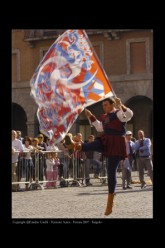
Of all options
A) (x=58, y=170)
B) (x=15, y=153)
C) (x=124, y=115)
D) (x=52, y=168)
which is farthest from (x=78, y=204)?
(x=58, y=170)

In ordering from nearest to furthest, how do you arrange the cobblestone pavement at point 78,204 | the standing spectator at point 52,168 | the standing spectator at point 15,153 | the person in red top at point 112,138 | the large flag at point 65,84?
the large flag at point 65,84 < the person in red top at point 112,138 < the cobblestone pavement at point 78,204 < the standing spectator at point 15,153 < the standing spectator at point 52,168

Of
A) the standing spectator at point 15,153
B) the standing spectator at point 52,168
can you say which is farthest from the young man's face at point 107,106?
the standing spectator at point 52,168

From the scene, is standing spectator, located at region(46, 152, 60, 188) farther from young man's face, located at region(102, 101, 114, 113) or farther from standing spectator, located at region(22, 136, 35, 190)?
young man's face, located at region(102, 101, 114, 113)

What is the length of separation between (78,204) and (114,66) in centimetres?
1859

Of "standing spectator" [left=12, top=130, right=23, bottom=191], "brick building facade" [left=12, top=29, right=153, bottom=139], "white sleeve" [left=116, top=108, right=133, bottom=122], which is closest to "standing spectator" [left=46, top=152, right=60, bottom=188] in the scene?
"standing spectator" [left=12, top=130, right=23, bottom=191]

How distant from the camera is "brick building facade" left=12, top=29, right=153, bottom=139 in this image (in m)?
29.4

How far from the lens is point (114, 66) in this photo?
98.5 ft

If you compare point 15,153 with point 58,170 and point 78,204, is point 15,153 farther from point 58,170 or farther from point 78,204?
point 78,204

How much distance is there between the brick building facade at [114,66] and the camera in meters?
29.4

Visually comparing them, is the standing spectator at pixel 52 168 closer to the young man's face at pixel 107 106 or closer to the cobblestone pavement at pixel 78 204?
the cobblestone pavement at pixel 78 204

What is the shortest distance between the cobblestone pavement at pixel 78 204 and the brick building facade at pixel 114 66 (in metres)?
13.5
